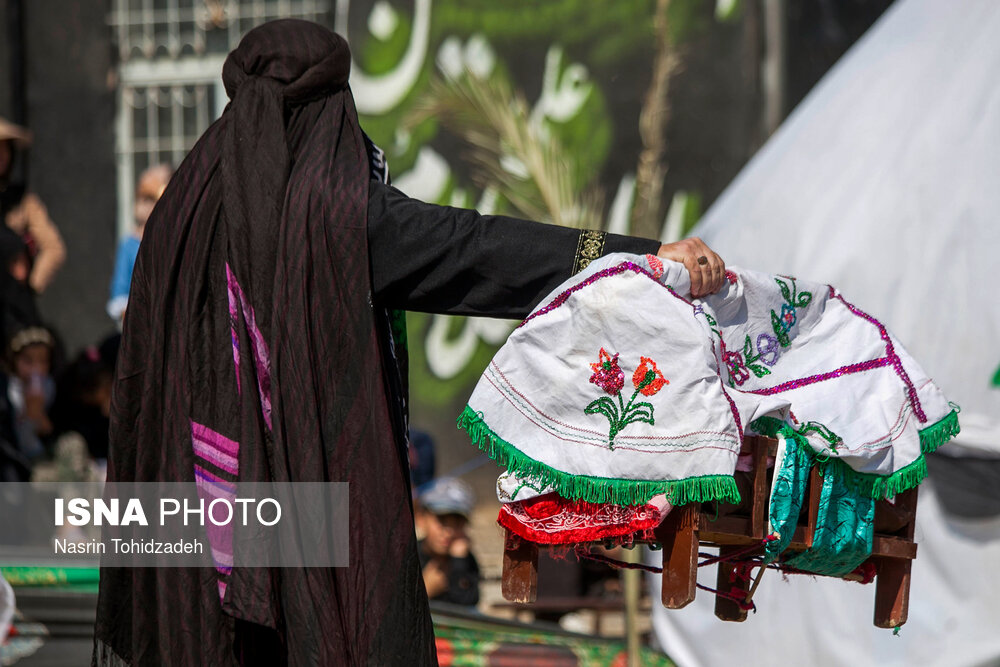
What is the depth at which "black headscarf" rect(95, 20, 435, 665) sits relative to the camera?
7.99 feet

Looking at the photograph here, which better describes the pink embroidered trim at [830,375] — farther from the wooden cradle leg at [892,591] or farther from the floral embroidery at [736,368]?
the wooden cradle leg at [892,591]

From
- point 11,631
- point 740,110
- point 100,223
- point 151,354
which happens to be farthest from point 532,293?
point 100,223

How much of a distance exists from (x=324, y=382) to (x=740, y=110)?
6.00m

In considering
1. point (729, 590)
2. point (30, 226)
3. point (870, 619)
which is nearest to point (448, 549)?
point (870, 619)

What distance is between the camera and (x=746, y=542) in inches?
98.0

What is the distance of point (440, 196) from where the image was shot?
830 cm

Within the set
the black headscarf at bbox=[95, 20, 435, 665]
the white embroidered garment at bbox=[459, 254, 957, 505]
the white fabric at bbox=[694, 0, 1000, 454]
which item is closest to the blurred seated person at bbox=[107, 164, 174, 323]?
the white fabric at bbox=[694, 0, 1000, 454]

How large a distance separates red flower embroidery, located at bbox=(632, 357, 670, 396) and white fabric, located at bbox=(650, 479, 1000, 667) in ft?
5.51

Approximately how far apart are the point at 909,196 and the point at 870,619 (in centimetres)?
143

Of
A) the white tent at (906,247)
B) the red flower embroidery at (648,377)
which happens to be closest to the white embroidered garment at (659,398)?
the red flower embroidery at (648,377)

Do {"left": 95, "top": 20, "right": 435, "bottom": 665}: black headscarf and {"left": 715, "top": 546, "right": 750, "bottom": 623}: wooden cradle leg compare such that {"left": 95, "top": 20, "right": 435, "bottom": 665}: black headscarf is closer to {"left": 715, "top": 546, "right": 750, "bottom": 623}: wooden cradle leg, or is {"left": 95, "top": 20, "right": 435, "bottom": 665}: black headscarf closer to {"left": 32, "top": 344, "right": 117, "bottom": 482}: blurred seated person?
{"left": 715, "top": 546, "right": 750, "bottom": 623}: wooden cradle leg

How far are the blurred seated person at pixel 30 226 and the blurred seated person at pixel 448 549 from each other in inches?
80.9

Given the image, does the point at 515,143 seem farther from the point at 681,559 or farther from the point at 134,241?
the point at 681,559

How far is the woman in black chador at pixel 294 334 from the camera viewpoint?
96.0 inches
